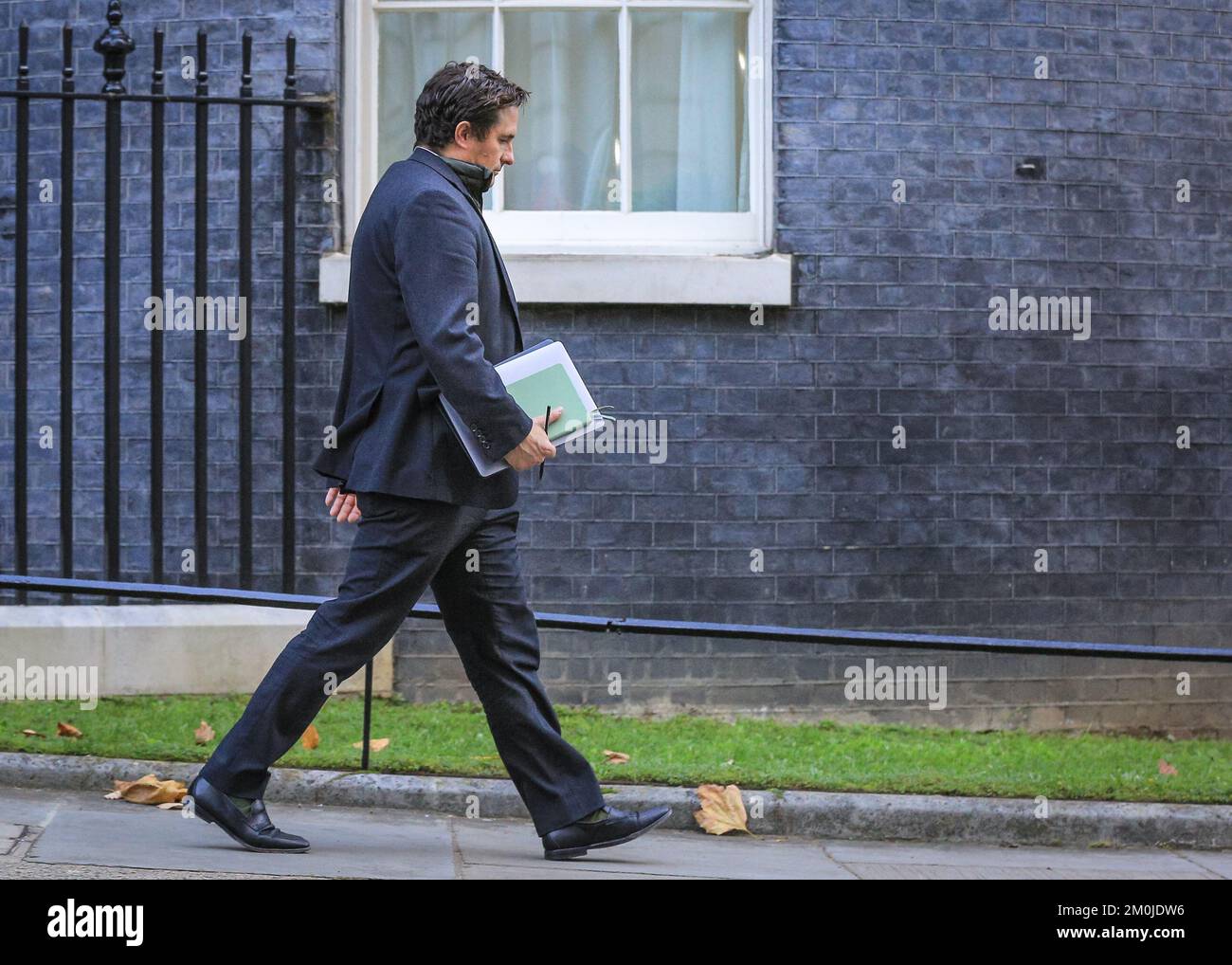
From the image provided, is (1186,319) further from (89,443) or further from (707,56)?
(89,443)

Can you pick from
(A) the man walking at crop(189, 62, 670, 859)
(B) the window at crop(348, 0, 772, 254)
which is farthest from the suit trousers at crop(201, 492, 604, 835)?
(B) the window at crop(348, 0, 772, 254)

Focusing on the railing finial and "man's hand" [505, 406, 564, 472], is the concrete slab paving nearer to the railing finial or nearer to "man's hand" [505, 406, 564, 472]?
"man's hand" [505, 406, 564, 472]

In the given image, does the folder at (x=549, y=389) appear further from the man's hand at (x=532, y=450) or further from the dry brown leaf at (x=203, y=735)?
the dry brown leaf at (x=203, y=735)

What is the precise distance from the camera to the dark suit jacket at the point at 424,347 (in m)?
4.19

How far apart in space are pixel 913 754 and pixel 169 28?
4.52 metres

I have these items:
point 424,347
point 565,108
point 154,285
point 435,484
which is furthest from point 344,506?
point 565,108

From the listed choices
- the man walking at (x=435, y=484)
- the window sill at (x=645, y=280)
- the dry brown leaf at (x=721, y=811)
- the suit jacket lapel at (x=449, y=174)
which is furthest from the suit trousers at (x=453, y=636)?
the window sill at (x=645, y=280)

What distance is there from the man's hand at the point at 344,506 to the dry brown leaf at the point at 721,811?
1.67 m

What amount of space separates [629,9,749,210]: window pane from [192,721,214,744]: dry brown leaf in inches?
121

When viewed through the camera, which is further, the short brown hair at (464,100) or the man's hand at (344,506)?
the man's hand at (344,506)

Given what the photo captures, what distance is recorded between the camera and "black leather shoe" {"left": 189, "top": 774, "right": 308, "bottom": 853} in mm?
4285

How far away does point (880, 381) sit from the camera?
7133 mm

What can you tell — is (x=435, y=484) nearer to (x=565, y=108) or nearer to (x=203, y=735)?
(x=203, y=735)

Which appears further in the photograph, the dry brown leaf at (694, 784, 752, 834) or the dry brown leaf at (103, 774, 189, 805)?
the dry brown leaf at (694, 784, 752, 834)
